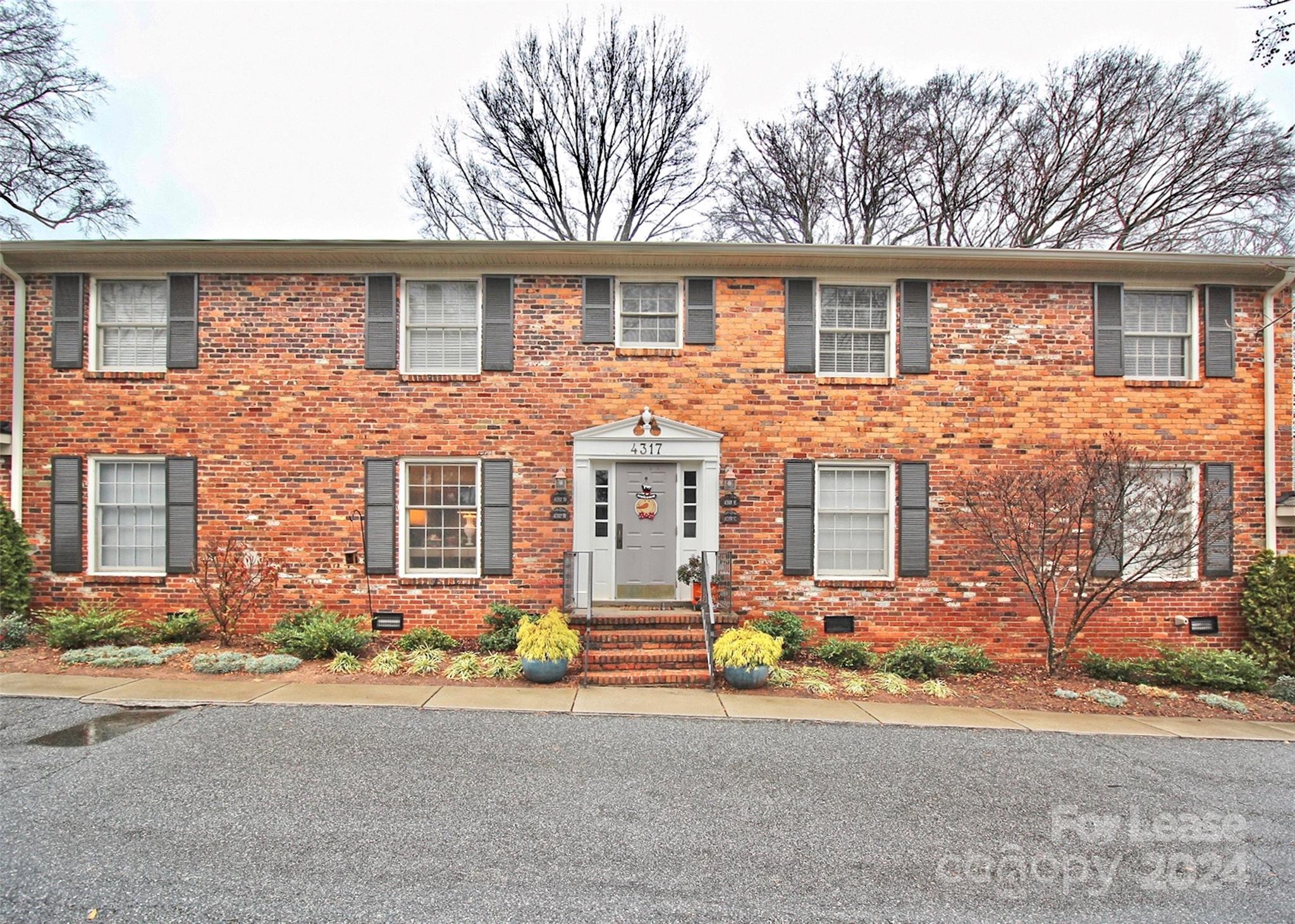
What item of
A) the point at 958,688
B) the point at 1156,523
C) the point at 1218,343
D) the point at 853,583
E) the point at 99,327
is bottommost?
the point at 958,688

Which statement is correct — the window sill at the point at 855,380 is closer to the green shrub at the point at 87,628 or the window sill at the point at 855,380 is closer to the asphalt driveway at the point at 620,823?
the asphalt driveway at the point at 620,823

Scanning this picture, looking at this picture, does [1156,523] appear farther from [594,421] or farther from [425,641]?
[425,641]

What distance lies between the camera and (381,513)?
8.43m

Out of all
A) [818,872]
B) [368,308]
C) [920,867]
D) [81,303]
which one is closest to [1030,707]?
[920,867]

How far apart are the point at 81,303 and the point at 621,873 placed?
10.1 m

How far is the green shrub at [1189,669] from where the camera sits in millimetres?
7508

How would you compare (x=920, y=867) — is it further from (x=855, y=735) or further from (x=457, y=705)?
(x=457, y=705)

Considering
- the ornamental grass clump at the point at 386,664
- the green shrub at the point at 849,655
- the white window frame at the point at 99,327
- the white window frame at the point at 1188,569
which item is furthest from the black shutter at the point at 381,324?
the white window frame at the point at 1188,569

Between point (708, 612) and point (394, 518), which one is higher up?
point (394, 518)

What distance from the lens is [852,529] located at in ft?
28.3

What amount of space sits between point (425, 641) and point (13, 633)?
502 cm

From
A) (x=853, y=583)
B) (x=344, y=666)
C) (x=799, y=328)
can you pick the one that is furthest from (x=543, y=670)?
(x=799, y=328)

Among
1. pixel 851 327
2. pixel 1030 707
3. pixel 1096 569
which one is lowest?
pixel 1030 707

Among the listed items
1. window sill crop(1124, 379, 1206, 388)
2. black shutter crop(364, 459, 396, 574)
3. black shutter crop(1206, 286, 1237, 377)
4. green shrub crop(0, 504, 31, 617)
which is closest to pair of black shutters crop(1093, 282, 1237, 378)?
black shutter crop(1206, 286, 1237, 377)
